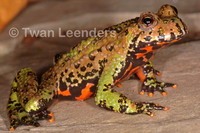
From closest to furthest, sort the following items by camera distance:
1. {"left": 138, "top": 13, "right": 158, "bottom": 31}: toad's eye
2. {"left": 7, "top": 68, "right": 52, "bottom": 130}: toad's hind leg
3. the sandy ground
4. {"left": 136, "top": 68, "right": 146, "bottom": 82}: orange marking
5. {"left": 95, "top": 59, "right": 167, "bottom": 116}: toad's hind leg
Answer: the sandy ground → {"left": 138, "top": 13, "right": 158, "bottom": 31}: toad's eye → {"left": 95, "top": 59, "right": 167, "bottom": 116}: toad's hind leg → {"left": 7, "top": 68, "right": 52, "bottom": 130}: toad's hind leg → {"left": 136, "top": 68, "right": 146, "bottom": 82}: orange marking

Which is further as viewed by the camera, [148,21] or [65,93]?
[65,93]

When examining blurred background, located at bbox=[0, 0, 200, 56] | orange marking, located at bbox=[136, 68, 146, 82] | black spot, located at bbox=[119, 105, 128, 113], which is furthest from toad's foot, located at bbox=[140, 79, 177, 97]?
blurred background, located at bbox=[0, 0, 200, 56]

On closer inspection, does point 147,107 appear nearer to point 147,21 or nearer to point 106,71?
point 106,71

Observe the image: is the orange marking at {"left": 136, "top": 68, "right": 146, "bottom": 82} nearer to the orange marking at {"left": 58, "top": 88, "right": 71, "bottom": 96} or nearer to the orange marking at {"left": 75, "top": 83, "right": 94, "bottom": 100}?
the orange marking at {"left": 75, "top": 83, "right": 94, "bottom": 100}

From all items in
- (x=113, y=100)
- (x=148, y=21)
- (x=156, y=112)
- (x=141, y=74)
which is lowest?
(x=156, y=112)

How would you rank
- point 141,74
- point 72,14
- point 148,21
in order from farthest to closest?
point 72,14 < point 141,74 < point 148,21

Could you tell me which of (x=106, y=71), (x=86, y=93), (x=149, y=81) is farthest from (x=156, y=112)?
(x=86, y=93)

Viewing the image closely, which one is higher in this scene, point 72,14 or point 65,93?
point 72,14
